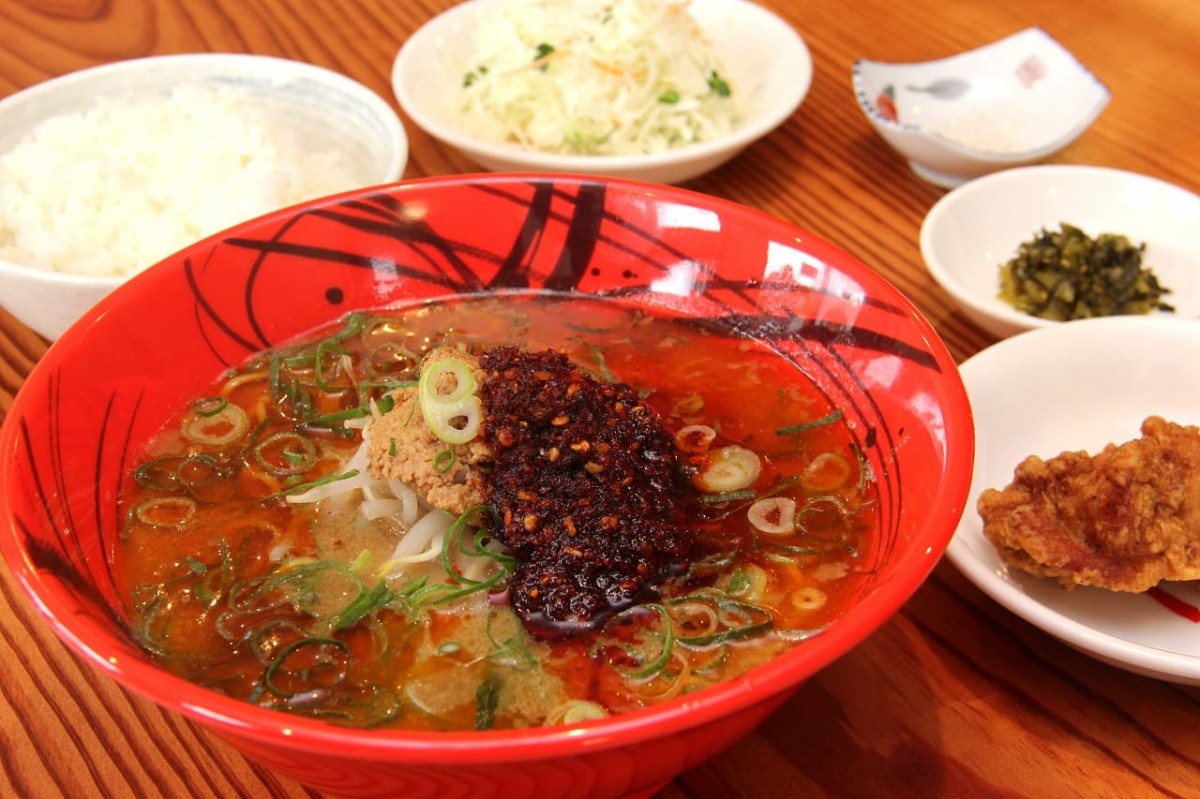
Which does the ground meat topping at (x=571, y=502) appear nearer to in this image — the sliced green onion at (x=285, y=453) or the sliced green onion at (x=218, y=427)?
the sliced green onion at (x=285, y=453)

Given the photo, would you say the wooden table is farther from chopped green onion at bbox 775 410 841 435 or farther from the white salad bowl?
the white salad bowl

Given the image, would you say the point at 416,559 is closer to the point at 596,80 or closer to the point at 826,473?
the point at 826,473

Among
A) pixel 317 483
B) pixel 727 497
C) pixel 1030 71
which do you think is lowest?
pixel 1030 71

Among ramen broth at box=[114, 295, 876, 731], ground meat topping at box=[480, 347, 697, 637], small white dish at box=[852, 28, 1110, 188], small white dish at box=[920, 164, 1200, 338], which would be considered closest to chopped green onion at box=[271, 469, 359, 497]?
ramen broth at box=[114, 295, 876, 731]

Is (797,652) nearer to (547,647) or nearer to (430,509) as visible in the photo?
(547,647)

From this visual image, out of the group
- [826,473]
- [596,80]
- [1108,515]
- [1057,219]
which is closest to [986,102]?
[1057,219]
